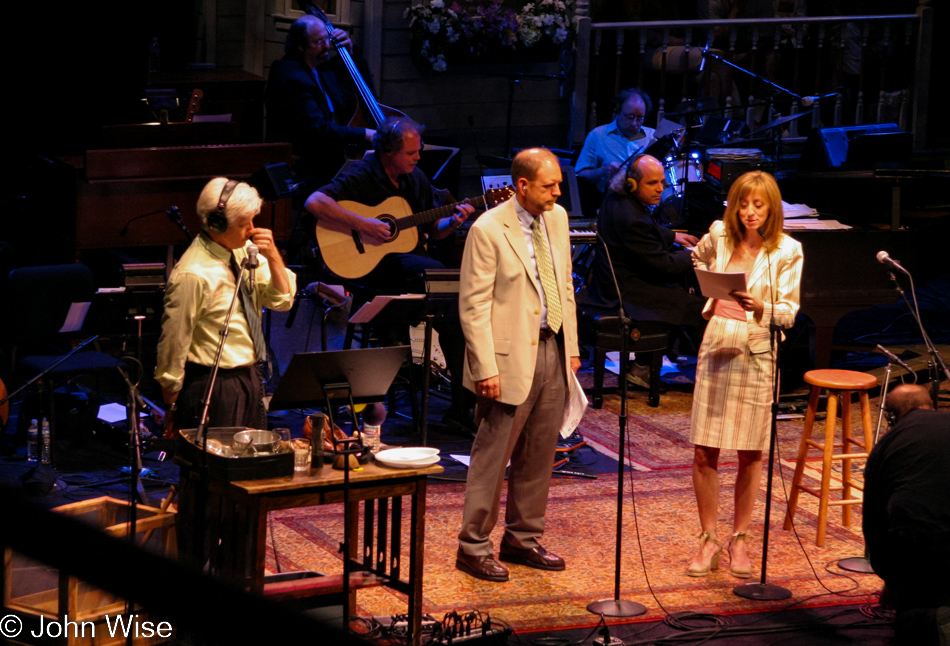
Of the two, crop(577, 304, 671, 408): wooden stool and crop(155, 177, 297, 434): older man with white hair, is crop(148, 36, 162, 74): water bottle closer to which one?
crop(577, 304, 671, 408): wooden stool

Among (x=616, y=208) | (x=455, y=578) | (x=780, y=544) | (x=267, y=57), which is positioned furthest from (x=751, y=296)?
(x=267, y=57)

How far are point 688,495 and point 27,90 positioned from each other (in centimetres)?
538

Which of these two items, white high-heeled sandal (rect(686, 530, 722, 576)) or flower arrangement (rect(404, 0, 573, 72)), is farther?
flower arrangement (rect(404, 0, 573, 72))

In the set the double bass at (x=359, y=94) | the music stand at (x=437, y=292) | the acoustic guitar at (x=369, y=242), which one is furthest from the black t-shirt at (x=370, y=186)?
the double bass at (x=359, y=94)

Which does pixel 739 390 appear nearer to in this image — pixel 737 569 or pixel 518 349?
pixel 737 569

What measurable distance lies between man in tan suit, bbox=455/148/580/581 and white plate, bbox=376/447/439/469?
27.7 inches

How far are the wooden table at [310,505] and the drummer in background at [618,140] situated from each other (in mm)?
5911

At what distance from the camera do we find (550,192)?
15.7 ft

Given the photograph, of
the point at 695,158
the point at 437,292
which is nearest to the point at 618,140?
the point at 695,158

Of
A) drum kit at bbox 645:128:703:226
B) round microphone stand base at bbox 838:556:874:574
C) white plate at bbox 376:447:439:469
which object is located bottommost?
round microphone stand base at bbox 838:556:874:574

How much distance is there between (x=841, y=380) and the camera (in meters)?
5.51

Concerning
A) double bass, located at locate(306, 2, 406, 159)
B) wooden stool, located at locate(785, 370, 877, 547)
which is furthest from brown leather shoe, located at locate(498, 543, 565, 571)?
double bass, located at locate(306, 2, 406, 159)

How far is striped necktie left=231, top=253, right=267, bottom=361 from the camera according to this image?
4.28m

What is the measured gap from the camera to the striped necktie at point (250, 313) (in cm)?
428
